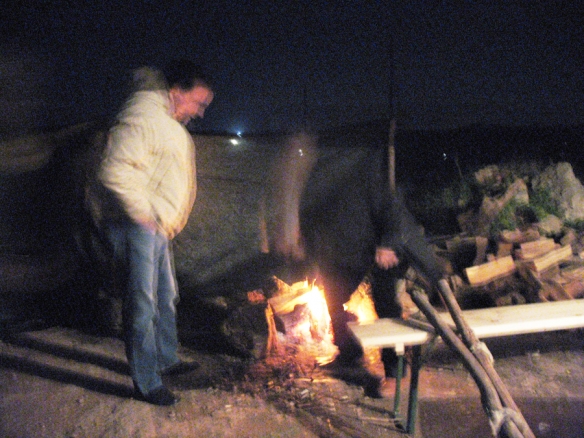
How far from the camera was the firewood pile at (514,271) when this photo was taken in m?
4.17

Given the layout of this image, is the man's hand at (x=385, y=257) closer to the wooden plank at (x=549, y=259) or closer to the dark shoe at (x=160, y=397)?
the dark shoe at (x=160, y=397)

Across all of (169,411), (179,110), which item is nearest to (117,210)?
(179,110)

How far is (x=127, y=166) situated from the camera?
2662mm

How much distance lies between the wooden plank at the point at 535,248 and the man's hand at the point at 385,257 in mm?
2068

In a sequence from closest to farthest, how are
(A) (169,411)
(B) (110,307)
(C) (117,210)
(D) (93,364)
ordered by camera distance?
1. (C) (117,210)
2. (A) (169,411)
3. (D) (93,364)
4. (B) (110,307)

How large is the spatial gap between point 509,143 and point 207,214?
21.7 feet

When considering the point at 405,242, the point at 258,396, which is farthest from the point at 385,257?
the point at 258,396

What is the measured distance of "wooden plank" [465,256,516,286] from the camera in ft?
13.8

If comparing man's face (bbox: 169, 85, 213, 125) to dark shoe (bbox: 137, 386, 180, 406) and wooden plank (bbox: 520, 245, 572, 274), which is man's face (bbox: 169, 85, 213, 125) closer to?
dark shoe (bbox: 137, 386, 180, 406)

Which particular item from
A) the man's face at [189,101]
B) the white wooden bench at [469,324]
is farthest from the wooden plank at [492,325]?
the man's face at [189,101]

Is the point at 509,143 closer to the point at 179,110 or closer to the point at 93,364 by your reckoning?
the point at 179,110

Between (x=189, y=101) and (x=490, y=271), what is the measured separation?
3.22 meters

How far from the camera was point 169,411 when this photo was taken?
300cm

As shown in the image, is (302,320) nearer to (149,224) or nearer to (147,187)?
(149,224)
